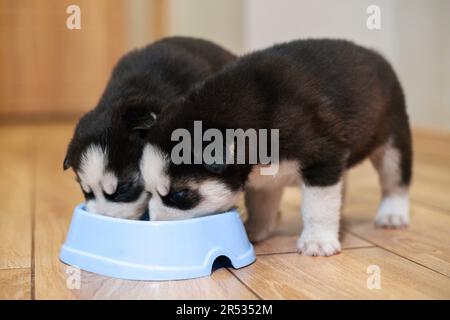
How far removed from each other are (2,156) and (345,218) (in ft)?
9.86

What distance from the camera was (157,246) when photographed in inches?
70.7

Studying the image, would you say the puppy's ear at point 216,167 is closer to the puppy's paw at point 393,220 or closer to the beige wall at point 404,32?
the puppy's paw at point 393,220

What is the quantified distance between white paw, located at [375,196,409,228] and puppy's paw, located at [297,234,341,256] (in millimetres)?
471

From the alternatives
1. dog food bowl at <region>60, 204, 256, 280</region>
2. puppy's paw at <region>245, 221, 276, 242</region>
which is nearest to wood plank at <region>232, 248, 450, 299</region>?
dog food bowl at <region>60, 204, 256, 280</region>

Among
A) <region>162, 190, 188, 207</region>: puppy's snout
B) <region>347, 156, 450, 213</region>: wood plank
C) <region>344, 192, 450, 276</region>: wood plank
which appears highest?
<region>162, 190, 188, 207</region>: puppy's snout

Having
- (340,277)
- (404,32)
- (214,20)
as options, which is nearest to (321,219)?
(340,277)

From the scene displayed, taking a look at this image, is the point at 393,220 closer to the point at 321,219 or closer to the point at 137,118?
the point at 321,219

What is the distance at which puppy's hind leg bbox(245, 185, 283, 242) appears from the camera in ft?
7.53

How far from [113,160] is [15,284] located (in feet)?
1.63

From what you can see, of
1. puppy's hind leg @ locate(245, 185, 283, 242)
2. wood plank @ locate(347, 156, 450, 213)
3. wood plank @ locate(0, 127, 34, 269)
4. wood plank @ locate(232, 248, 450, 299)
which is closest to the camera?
wood plank @ locate(232, 248, 450, 299)

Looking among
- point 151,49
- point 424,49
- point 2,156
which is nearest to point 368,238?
point 151,49

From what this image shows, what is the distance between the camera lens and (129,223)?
5.97 ft

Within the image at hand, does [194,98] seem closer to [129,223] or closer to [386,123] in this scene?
[129,223]

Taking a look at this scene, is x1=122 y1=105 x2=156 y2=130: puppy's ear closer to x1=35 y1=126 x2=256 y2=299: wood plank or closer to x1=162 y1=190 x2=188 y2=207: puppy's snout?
x1=162 y1=190 x2=188 y2=207: puppy's snout
